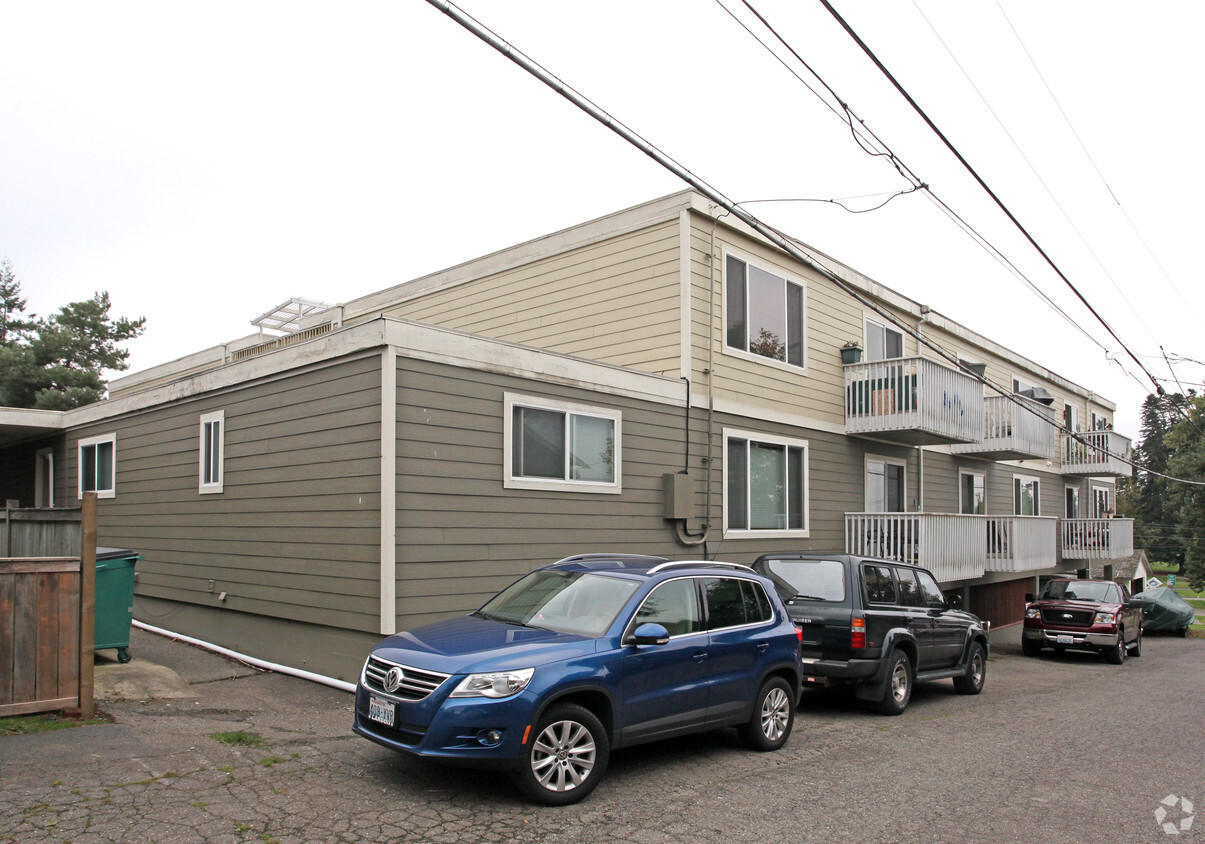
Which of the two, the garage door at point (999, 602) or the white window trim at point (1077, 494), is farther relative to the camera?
the white window trim at point (1077, 494)

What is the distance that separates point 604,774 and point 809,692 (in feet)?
17.7

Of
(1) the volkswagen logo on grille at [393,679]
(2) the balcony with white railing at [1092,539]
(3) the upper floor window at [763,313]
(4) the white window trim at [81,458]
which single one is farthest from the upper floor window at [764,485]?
(2) the balcony with white railing at [1092,539]

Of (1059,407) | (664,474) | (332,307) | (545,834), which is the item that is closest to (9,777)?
(545,834)

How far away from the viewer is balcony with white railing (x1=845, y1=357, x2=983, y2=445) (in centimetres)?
1588

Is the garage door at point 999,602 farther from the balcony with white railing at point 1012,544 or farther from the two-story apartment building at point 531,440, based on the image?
the balcony with white railing at point 1012,544

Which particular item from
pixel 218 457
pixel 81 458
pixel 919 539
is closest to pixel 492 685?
pixel 218 457

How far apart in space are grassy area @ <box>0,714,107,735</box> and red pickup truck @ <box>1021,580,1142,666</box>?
16.4m

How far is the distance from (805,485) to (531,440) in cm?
666

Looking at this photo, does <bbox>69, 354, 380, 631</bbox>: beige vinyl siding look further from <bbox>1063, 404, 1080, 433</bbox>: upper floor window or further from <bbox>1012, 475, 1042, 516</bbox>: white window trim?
<bbox>1063, 404, 1080, 433</bbox>: upper floor window

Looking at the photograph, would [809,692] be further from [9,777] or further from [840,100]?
[9,777]

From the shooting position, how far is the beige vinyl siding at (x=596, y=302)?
13438 mm

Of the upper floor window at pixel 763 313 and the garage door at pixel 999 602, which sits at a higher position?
the upper floor window at pixel 763 313

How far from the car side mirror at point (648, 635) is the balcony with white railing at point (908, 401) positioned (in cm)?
1059

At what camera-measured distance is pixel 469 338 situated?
9.88m
